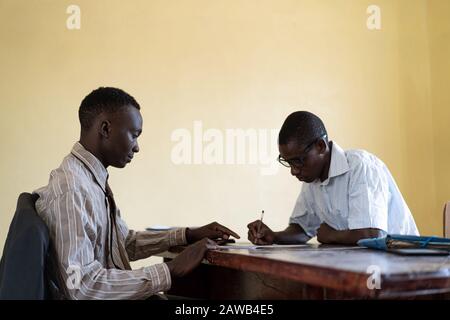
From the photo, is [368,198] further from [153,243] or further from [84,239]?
[84,239]

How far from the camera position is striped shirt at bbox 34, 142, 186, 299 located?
1.41 metres

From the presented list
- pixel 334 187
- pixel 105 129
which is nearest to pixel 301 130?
pixel 334 187

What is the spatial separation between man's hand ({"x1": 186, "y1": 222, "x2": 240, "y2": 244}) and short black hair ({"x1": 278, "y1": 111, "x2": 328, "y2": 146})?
43cm

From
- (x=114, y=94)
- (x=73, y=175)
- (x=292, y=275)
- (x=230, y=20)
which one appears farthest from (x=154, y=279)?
(x=230, y=20)

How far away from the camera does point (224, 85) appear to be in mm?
3646

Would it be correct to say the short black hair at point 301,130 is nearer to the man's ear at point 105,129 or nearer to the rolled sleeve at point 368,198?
the rolled sleeve at point 368,198

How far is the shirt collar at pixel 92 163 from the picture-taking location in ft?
5.50

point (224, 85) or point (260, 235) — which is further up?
point (224, 85)

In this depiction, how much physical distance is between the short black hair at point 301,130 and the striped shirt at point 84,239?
82 cm

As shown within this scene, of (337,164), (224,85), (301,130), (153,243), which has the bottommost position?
(153,243)

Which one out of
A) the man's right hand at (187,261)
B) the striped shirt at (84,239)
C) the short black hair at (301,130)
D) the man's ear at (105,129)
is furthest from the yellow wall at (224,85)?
the man's right hand at (187,261)

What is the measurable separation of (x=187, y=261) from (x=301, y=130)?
841 mm

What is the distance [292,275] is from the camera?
3.71 ft

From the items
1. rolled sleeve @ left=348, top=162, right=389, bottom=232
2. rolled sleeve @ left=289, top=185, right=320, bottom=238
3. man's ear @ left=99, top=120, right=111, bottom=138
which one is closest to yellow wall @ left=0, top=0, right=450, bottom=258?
rolled sleeve @ left=289, top=185, right=320, bottom=238
